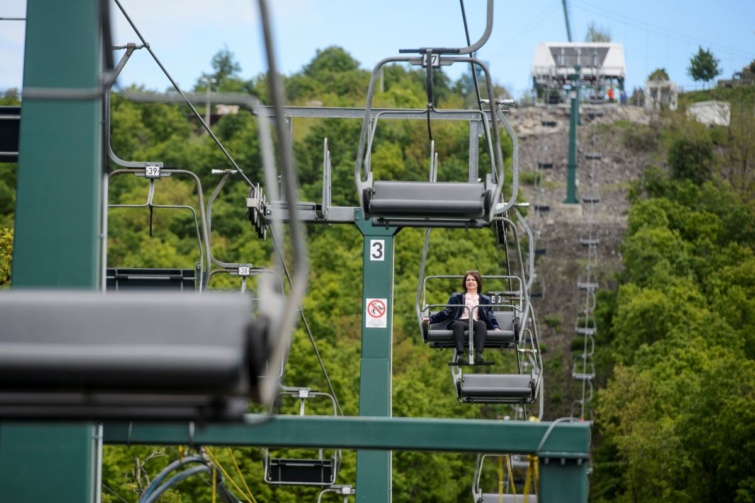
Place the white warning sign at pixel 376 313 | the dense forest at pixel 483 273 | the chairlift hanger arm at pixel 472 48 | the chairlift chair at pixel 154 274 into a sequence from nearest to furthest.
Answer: the chairlift hanger arm at pixel 472 48 → the chairlift chair at pixel 154 274 → the white warning sign at pixel 376 313 → the dense forest at pixel 483 273

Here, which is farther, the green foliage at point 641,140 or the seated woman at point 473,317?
the green foliage at point 641,140

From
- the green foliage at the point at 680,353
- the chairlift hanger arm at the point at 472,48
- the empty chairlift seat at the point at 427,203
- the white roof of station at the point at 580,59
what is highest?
the white roof of station at the point at 580,59

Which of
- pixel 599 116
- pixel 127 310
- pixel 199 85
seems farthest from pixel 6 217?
pixel 599 116

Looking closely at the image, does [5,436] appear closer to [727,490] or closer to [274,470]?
[274,470]

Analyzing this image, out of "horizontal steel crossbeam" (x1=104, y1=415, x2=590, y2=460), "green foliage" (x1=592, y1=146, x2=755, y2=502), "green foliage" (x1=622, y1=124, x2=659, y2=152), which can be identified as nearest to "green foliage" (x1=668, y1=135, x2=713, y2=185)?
"green foliage" (x1=592, y1=146, x2=755, y2=502)

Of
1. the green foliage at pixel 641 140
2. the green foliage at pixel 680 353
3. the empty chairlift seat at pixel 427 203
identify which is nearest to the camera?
the empty chairlift seat at pixel 427 203

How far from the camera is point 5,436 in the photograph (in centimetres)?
552

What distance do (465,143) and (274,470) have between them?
5604cm

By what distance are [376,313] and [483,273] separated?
3771 centimetres

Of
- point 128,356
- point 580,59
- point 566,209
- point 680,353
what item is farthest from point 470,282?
point 580,59

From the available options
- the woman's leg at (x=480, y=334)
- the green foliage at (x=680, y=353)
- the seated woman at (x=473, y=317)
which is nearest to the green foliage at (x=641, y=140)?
the green foliage at (x=680, y=353)

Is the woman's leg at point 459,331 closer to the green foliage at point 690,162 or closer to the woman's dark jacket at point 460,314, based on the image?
the woman's dark jacket at point 460,314

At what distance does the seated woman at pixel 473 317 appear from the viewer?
14.8 meters

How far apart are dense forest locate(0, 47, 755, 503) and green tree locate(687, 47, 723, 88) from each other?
146ft
